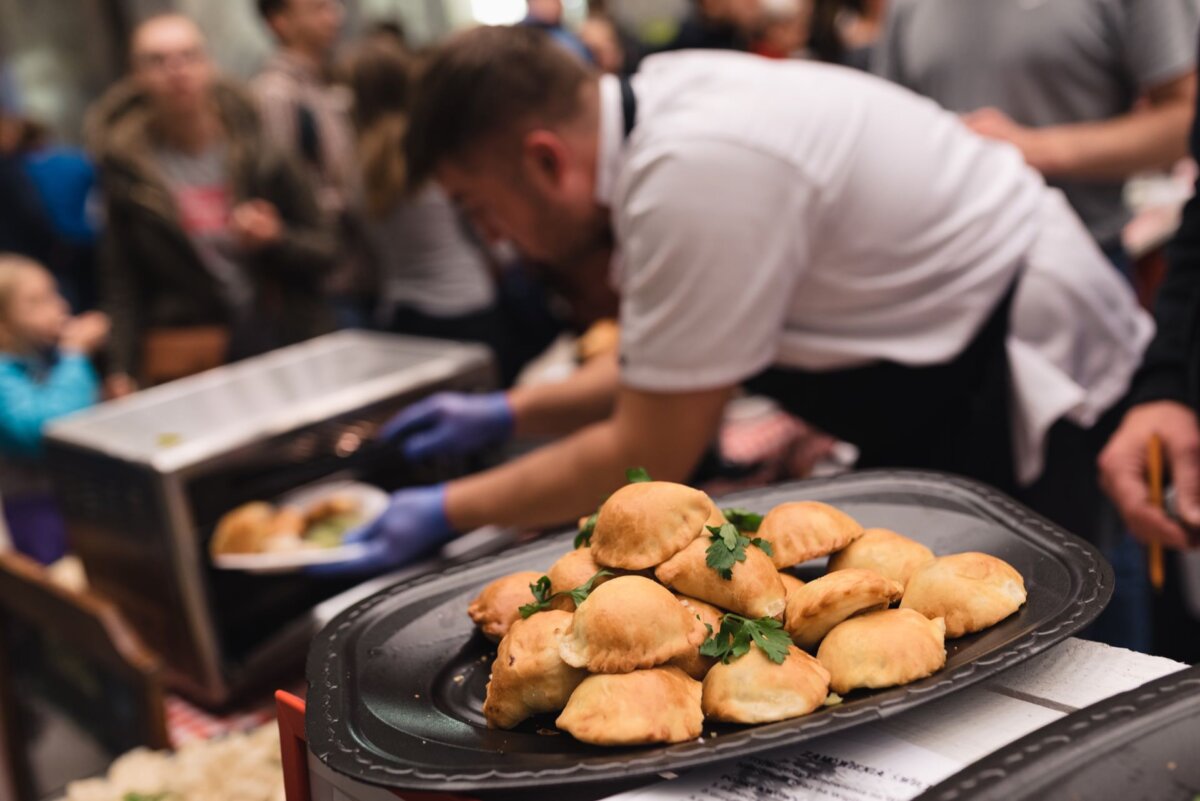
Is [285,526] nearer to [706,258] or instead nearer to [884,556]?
[706,258]

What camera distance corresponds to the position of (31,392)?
2.86 meters

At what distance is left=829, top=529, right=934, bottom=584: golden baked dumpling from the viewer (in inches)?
32.9

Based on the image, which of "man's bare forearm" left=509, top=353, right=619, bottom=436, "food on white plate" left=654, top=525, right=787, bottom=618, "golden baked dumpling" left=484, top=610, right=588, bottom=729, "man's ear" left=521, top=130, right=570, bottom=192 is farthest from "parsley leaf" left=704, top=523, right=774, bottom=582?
"man's bare forearm" left=509, top=353, right=619, bottom=436

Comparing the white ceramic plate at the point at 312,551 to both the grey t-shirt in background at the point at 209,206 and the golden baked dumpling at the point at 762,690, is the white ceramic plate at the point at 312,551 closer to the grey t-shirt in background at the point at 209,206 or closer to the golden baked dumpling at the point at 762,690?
the golden baked dumpling at the point at 762,690

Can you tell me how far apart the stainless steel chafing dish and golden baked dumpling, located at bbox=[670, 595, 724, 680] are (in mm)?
1066

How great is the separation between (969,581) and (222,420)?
1.58m

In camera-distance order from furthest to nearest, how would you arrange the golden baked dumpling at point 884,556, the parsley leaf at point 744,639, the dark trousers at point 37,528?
the dark trousers at point 37,528 → the golden baked dumpling at point 884,556 → the parsley leaf at point 744,639

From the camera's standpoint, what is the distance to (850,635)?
2.46 ft

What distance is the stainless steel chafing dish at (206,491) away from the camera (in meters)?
1.77

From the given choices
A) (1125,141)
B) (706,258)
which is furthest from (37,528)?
(1125,141)

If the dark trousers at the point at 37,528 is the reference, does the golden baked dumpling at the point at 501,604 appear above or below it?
above

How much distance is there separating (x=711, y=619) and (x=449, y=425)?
1.33 m

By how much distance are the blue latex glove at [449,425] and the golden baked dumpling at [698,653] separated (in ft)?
4.26

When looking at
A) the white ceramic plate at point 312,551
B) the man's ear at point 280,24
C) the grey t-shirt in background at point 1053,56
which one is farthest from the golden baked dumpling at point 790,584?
the man's ear at point 280,24
